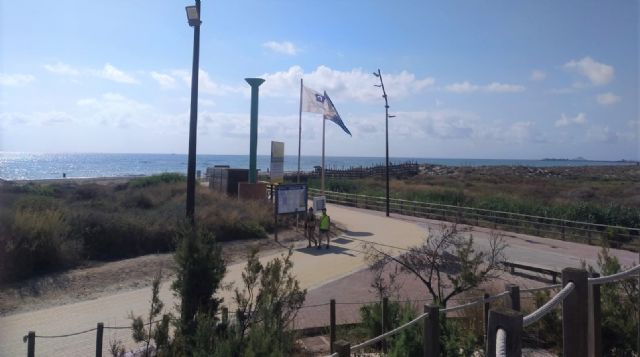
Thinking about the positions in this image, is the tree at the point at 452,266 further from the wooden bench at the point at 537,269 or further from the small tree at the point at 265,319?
the small tree at the point at 265,319

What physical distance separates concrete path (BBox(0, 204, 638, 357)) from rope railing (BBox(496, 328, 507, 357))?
633 centimetres

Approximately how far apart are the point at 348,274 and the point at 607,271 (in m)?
6.48

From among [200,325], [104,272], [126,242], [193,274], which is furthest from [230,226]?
[200,325]

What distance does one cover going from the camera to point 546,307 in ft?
9.37

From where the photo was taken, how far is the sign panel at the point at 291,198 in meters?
18.2

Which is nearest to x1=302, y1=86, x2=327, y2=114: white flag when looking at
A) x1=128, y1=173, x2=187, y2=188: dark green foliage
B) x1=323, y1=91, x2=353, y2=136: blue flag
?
x1=323, y1=91, x2=353, y2=136: blue flag

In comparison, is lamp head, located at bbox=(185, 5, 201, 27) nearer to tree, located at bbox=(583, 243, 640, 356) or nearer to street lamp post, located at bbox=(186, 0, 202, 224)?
street lamp post, located at bbox=(186, 0, 202, 224)

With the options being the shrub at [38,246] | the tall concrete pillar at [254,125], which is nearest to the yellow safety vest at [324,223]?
the shrub at [38,246]

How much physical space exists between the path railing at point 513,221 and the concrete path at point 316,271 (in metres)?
0.92

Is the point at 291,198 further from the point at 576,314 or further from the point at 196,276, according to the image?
the point at 576,314

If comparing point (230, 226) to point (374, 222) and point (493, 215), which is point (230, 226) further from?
point (493, 215)

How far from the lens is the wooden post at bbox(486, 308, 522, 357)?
2.44 meters

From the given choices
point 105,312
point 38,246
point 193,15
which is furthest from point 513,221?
point 38,246

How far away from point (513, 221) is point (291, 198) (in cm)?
1078
